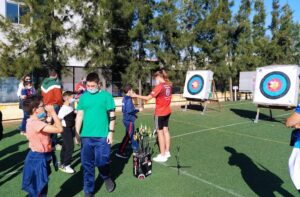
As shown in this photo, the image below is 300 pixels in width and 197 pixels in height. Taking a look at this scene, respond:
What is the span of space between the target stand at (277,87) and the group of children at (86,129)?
5924mm

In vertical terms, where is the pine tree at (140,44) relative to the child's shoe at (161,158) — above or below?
above

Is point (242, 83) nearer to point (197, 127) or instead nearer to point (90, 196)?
point (197, 127)

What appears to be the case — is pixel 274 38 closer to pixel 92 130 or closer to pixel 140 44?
pixel 140 44

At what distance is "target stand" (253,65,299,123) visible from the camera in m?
9.29

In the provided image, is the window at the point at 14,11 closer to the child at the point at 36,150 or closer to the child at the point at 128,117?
the child at the point at 128,117

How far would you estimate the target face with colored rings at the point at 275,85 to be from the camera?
9.50m

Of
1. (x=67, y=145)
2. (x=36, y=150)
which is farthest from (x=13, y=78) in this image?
(x=36, y=150)

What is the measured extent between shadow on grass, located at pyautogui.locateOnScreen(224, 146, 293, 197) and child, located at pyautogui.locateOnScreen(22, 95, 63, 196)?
2.93 m

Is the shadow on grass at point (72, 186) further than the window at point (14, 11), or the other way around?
the window at point (14, 11)

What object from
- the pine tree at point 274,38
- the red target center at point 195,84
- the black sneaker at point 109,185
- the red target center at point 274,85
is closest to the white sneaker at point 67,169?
the black sneaker at point 109,185

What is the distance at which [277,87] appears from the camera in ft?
31.9

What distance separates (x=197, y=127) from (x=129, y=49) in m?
5.83

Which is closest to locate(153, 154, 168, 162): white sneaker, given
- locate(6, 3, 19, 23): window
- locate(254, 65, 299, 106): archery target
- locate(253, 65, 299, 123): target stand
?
locate(253, 65, 299, 123): target stand

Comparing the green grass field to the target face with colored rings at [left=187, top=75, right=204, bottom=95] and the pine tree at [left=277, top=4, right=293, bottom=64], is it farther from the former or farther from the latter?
the pine tree at [left=277, top=4, right=293, bottom=64]
